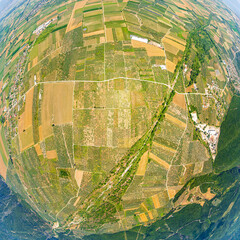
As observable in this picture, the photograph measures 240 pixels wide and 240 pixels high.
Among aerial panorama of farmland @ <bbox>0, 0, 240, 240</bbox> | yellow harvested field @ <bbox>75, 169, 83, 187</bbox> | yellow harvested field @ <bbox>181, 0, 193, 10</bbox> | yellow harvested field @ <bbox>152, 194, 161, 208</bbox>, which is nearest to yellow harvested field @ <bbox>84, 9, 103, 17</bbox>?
aerial panorama of farmland @ <bbox>0, 0, 240, 240</bbox>

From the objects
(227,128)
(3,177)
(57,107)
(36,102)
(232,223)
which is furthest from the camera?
(232,223)

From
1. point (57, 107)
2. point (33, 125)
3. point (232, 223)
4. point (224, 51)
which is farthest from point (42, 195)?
point (224, 51)

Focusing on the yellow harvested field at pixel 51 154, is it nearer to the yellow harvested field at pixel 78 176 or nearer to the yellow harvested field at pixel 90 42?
the yellow harvested field at pixel 78 176

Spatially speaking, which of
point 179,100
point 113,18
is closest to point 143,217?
point 179,100

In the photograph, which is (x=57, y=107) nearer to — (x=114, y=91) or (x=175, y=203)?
(x=114, y=91)

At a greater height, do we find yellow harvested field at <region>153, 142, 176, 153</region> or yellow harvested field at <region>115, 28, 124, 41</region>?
yellow harvested field at <region>115, 28, 124, 41</region>

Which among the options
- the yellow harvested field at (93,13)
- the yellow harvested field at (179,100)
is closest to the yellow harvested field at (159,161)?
the yellow harvested field at (179,100)

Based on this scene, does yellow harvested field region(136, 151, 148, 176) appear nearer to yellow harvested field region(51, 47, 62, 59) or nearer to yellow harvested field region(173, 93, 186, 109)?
yellow harvested field region(173, 93, 186, 109)
